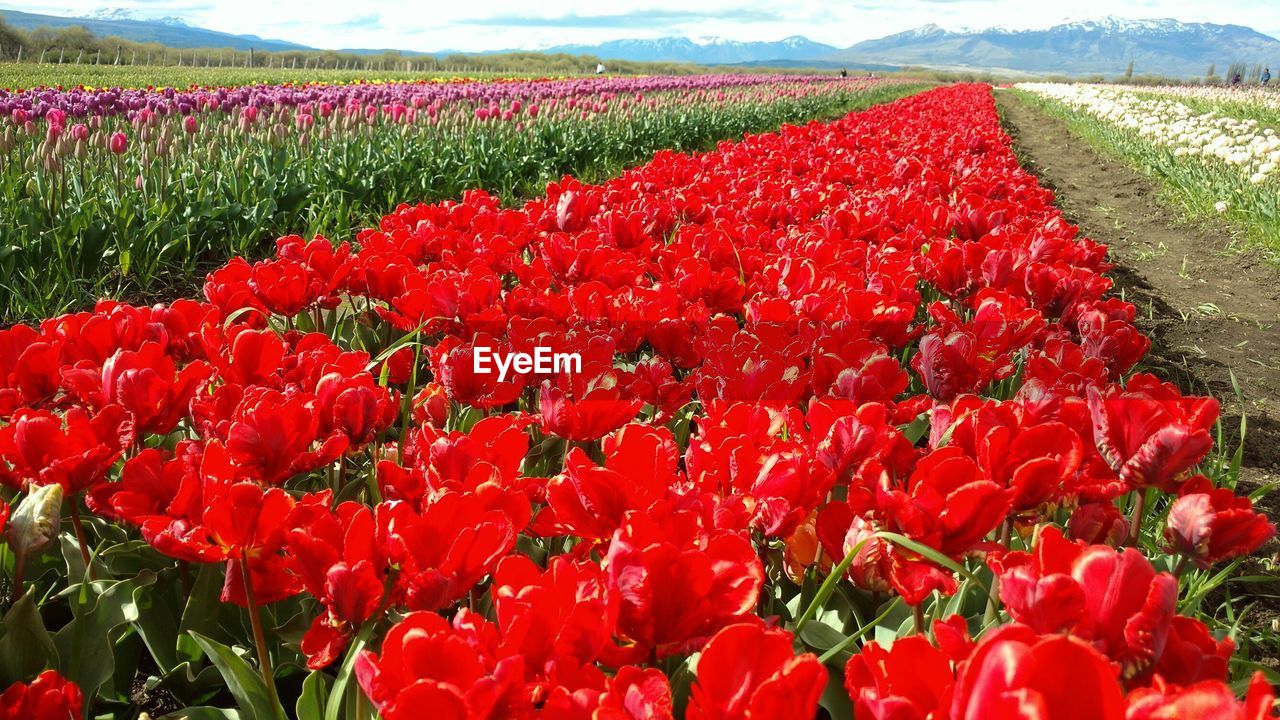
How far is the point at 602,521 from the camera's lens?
1104mm

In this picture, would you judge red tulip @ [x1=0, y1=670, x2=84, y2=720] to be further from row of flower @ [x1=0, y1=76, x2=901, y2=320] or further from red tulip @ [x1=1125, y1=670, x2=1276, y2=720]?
row of flower @ [x1=0, y1=76, x2=901, y2=320]

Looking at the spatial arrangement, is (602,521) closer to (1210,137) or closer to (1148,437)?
(1148,437)

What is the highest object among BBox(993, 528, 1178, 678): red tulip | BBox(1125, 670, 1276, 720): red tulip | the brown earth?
BBox(1125, 670, 1276, 720): red tulip

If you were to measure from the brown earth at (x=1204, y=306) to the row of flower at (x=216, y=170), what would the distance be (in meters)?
4.73

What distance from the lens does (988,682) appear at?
1.88 feet

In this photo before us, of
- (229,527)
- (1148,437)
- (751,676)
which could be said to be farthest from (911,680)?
(229,527)

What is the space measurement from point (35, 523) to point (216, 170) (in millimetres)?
5591

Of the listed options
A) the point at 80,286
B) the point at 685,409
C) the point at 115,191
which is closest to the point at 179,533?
the point at 685,409

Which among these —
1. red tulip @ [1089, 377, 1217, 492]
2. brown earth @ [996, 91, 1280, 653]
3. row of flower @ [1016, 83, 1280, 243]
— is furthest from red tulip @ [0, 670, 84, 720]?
row of flower @ [1016, 83, 1280, 243]

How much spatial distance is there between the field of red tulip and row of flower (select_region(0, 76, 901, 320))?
285 centimetres

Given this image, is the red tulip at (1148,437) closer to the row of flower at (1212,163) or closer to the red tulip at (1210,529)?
the red tulip at (1210,529)

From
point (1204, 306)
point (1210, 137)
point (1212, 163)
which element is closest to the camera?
point (1204, 306)

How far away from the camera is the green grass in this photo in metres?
7.61

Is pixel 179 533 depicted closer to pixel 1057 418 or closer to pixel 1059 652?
pixel 1059 652
